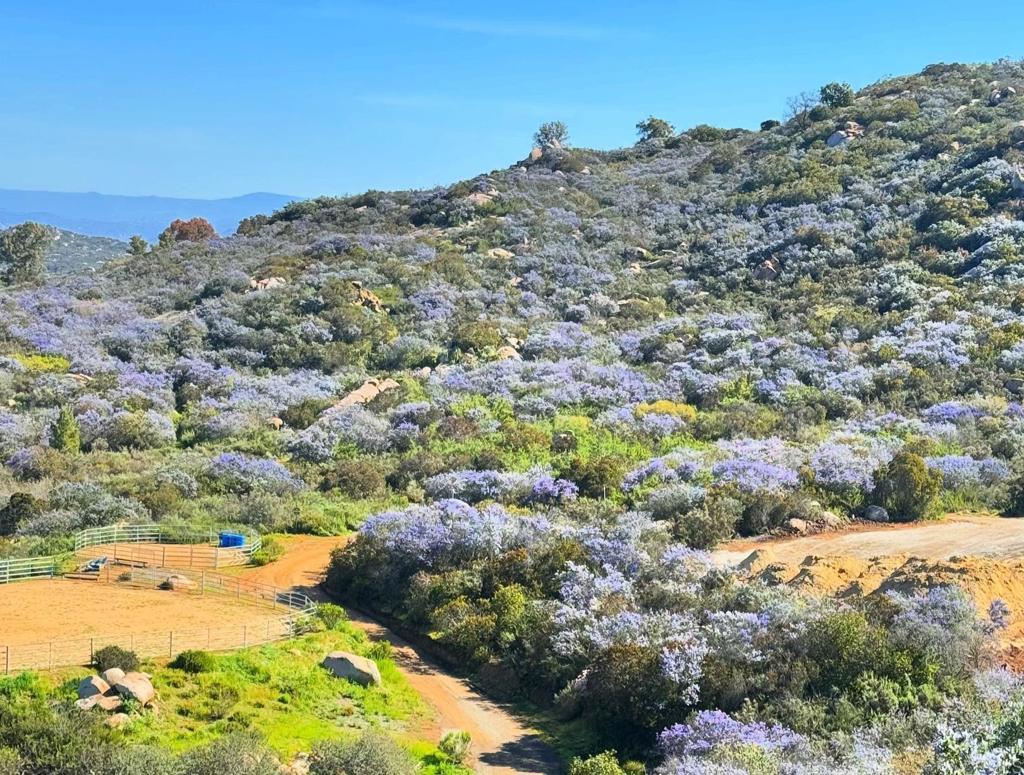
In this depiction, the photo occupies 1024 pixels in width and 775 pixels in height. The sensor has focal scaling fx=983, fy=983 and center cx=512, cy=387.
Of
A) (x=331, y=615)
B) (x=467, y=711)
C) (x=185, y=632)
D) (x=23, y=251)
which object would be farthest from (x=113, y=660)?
(x=23, y=251)

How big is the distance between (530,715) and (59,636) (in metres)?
10.8

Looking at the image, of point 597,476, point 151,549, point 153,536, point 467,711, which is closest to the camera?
point 467,711

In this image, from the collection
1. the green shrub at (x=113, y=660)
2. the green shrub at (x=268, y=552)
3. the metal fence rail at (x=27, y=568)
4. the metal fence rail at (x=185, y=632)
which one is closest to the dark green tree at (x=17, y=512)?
the metal fence rail at (x=27, y=568)

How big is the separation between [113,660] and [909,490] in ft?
70.3

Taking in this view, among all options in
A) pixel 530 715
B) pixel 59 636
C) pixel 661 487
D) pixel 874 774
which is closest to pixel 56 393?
pixel 59 636

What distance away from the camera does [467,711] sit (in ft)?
67.2

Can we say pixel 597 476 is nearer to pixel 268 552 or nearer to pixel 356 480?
pixel 356 480

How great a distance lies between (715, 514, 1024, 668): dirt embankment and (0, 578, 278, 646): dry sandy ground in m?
13.0

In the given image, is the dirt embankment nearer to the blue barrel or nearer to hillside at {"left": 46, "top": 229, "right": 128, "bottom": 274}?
the blue barrel

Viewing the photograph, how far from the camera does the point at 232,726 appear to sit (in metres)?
18.2

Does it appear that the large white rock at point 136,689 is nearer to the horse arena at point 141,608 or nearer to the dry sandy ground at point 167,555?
the horse arena at point 141,608

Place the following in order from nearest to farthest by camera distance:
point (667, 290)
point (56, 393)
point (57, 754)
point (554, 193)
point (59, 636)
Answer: point (57, 754), point (59, 636), point (56, 393), point (667, 290), point (554, 193)

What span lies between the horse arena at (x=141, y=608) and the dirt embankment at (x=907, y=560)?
11.9 meters

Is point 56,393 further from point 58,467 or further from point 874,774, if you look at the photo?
point 874,774
